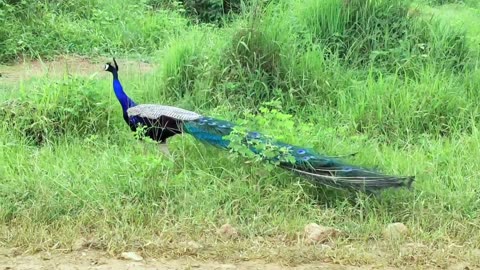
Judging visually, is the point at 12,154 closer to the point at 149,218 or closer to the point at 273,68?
the point at 149,218

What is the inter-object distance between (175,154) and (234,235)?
100cm

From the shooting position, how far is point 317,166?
162 inches

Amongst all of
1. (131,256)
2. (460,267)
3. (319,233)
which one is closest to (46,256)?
(131,256)

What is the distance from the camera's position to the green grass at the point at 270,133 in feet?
12.5

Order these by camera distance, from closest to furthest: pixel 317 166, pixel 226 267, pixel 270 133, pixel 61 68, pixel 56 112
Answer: pixel 226 267 < pixel 317 166 < pixel 270 133 < pixel 56 112 < pixel 61 68

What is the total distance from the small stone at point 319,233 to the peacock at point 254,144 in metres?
0.34

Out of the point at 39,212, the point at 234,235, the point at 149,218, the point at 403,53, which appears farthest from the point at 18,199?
the point at 403,53

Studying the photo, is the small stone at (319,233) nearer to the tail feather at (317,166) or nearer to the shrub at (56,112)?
the tail feather at (317,166)

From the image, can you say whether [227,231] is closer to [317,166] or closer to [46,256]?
[317,166]

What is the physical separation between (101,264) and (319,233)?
4.02ft

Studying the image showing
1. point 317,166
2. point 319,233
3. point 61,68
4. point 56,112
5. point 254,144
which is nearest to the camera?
point 319,233

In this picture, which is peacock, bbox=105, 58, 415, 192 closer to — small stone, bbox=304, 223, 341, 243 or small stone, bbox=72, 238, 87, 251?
small stone, bbox=304, 223, 341, 243

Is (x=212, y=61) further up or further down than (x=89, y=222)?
further up

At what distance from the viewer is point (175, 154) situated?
15.0ft
